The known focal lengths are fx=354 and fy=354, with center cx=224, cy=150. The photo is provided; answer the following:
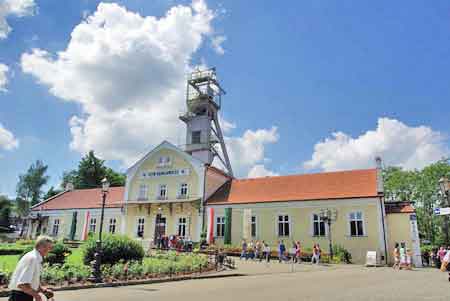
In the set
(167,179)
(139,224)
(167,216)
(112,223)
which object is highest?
(167,179)

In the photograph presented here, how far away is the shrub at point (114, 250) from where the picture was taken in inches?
631

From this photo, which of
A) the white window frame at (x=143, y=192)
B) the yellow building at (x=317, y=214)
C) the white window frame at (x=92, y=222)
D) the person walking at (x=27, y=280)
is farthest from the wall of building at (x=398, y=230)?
the white window frame at (x=92, y=222)

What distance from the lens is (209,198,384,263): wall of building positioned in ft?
86.0

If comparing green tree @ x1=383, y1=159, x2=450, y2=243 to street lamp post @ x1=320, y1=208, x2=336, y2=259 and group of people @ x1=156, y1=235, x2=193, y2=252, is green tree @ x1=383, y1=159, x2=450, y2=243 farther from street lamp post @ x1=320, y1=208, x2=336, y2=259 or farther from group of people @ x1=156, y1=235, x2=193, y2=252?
group of people @ x1=156, y1=235, x2=193, y2=252

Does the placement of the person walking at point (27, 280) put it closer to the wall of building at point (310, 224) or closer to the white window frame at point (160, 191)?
the wall of building at point (310, 224)

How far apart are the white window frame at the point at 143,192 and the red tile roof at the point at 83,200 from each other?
2.90 m

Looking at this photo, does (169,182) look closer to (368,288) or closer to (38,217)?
(38,217)

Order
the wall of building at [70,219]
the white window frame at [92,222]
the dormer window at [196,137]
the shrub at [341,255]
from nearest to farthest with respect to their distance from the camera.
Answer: the shrub at [341,255]
the wall of building at [70,219]
the white window frame at [92,222]
the dormer window at [196,137]

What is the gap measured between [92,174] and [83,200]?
66.4ft

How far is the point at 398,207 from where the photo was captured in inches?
1068

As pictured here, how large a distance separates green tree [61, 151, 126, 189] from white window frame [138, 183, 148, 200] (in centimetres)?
2639

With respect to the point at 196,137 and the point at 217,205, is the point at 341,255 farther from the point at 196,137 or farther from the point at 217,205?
the point at 196,137

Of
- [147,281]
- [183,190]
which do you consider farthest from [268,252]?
[183,190]

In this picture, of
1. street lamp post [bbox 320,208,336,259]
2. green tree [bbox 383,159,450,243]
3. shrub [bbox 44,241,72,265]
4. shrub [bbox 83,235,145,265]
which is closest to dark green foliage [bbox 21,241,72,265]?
shrub [bbox 44,241,72,265]
